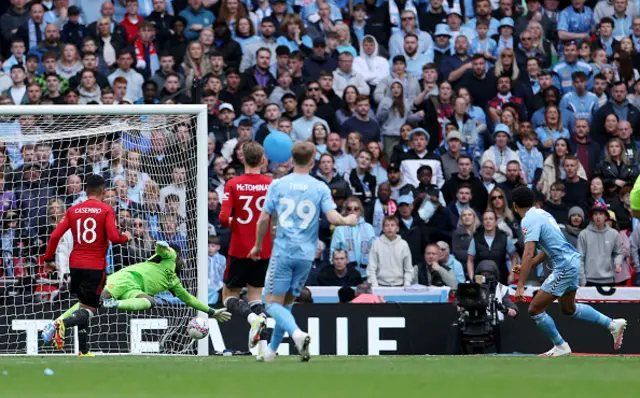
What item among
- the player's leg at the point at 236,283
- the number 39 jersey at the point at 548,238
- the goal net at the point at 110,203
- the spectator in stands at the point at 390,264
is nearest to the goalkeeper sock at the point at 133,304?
the player's leg at the point at 236,283

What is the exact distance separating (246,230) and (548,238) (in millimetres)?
3114

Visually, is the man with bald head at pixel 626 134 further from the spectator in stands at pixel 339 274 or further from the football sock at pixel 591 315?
the football sock at pixel 591 315

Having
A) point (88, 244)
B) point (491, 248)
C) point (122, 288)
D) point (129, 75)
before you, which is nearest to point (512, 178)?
point (491, 248)

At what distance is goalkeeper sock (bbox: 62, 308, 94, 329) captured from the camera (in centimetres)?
1313

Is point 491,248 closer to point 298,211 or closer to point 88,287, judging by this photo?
point 88,287

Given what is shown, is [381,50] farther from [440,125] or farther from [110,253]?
[110,253]

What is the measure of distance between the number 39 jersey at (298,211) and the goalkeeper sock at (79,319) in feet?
9.54

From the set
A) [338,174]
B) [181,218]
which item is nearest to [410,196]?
[338,174]

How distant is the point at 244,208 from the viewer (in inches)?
526

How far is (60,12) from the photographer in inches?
853

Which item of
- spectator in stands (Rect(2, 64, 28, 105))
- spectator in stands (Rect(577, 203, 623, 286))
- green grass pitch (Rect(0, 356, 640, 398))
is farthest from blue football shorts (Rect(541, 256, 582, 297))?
spectator in stands (Rect(2, 64, 28, 105))

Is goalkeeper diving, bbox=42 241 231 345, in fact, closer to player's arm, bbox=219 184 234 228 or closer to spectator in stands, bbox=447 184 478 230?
player's arm, bbox=219 184 234 228

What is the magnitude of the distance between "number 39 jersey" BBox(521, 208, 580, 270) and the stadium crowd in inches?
168

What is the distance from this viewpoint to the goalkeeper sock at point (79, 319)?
13.1 metres
